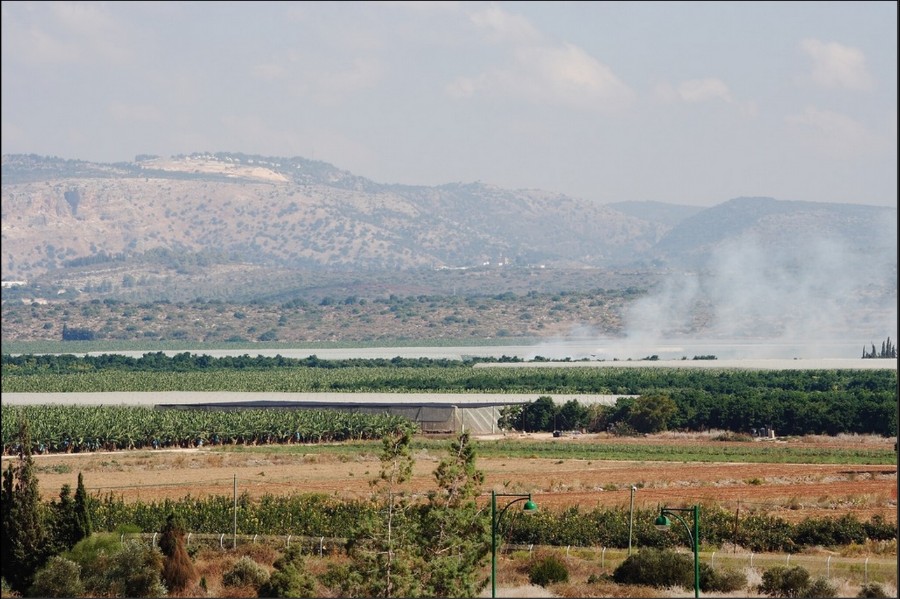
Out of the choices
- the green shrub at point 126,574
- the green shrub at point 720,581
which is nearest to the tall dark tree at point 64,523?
the green shrub at point 126,574

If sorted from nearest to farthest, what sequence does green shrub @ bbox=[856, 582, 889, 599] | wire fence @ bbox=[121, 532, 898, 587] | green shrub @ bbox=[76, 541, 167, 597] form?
green shrub @ bbox=[856, 582, 889, 599] < green shrub @ bbox=[76, 541, 167, 597] < wire fence @ bbox=[121, 532, 898, 587]

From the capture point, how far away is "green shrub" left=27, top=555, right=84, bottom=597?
38688 millimetres

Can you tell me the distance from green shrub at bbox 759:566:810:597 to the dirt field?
590 inches

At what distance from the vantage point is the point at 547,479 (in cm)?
6800

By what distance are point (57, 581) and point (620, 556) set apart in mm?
17084

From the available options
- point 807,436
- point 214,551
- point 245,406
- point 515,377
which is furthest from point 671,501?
point 515,377

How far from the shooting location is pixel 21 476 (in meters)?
38.2

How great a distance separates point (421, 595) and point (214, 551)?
13.1 metres

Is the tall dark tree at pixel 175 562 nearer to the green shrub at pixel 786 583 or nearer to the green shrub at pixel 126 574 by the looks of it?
the green shrub at pixel 126 574

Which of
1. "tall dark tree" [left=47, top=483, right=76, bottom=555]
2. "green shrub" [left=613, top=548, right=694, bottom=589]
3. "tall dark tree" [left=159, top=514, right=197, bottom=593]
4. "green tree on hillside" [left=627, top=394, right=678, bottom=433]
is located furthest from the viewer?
"green tree on hillside" [left=627, top=394, right=678, bottom=433]

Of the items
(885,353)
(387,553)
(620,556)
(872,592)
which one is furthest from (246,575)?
(885,353)

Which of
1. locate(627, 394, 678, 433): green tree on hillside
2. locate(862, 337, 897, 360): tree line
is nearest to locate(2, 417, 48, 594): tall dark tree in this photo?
locate(627, 394, 678, 433): green tree on hillside

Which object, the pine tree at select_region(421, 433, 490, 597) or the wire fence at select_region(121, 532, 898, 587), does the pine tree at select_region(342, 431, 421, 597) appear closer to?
the pine tree at select_region(421, 433, 490, 597)

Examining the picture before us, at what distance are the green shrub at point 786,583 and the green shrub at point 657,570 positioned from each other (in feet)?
6.61
